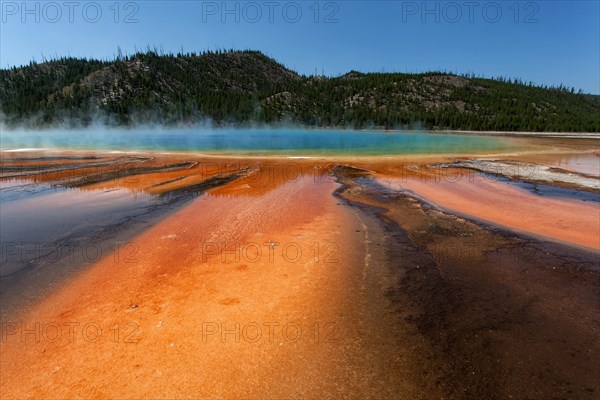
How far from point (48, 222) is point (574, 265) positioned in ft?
38.3

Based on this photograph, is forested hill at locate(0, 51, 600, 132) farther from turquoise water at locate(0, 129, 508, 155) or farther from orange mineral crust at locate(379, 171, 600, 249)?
orange mineral crust at locate(379, 171, 600, 249)

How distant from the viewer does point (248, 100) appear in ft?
376

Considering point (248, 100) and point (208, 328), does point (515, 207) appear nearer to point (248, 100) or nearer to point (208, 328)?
point (208, 328)

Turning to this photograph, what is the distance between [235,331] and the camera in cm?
444

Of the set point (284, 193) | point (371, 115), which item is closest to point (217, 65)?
point (371, 115)

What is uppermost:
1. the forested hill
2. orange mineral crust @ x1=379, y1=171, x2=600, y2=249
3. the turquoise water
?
the forested hill

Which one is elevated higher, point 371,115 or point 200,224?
point 371,115

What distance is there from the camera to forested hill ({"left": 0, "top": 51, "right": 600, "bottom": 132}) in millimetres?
91938

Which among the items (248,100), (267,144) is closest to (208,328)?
(267,144)

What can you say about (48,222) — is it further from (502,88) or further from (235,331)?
(502,88)

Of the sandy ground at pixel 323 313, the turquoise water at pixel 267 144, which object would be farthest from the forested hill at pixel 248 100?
the sandy ground at pixel 323 313

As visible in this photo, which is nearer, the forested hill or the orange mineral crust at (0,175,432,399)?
the orange mineral crust at (0,175,432,399)

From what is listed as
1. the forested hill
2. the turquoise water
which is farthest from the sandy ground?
the forested hill

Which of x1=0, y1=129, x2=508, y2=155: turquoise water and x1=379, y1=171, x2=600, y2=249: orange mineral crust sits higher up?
x1=0, y1=129, x2=508, y2=155: turquoise water
